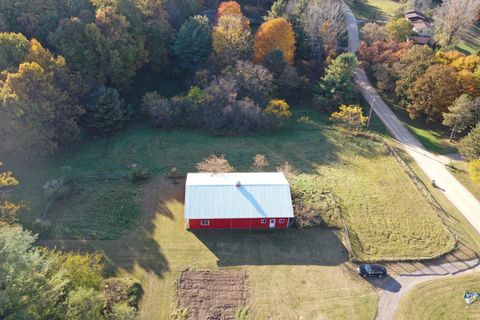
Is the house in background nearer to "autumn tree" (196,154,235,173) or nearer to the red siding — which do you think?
"autumn tree" (196,154,235,173)

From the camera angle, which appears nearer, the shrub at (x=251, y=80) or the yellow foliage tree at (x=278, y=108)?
the yellow foliage tree at (x=278, y=108)

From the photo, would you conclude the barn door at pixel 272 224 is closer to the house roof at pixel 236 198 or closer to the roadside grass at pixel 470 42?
the house roof at pixel 236 198

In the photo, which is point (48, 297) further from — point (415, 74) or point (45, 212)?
point (415, 74)

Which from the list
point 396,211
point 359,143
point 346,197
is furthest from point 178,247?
Result: point 359,143

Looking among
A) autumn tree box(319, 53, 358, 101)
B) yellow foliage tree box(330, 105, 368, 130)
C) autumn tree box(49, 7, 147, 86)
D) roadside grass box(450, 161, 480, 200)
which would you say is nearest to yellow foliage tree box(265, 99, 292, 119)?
yellow foliage tree box(330, 105, 368, 130)

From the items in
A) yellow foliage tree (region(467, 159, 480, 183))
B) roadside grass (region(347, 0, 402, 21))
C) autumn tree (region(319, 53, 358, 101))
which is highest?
roadside grass (region(347, 0, 402, 21))

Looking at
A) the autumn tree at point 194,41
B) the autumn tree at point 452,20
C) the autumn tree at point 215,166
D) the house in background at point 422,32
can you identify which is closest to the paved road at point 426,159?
the house in background at point 422,32

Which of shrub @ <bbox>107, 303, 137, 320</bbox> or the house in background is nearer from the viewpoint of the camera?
shrub @ <bbox>107, 303, 137, 320</bbox>
